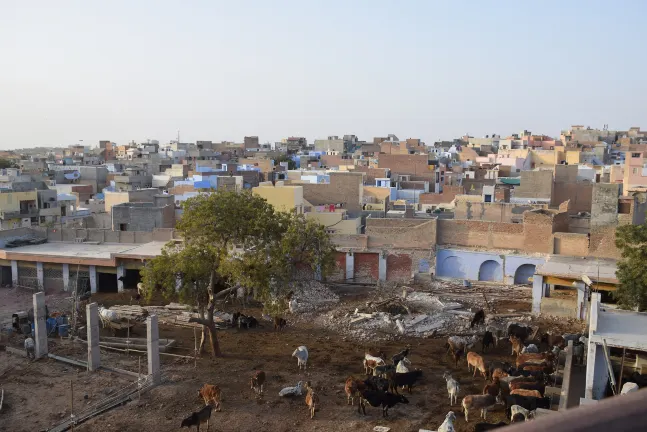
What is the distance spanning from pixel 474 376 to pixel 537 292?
7814 mm

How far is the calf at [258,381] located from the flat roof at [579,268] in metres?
12.5

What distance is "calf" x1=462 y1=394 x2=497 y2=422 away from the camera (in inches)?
544

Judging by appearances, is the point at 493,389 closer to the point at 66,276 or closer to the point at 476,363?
the point at 476,363

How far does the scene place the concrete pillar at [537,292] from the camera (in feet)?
76.7

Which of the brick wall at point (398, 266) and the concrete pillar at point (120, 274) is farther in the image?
the brick wall at point (398, 266)

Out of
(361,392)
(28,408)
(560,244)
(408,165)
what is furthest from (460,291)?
(408,165)

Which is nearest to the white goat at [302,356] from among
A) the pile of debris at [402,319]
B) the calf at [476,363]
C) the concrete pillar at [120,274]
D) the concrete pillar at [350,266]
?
the pile of debris at [402,319]

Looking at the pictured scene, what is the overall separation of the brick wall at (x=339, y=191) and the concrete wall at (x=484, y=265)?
10975mm

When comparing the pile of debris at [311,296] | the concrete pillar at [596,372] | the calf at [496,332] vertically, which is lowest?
the pile of debris at [311,296]

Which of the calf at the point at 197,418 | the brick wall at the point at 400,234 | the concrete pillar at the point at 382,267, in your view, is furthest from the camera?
the brick wall at the point at 400,234

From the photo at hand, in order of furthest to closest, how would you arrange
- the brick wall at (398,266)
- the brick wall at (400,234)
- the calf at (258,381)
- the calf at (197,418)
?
the brick wall at (400,234)
the brick wall at (398,266)
the calf at (258,381)
the calf at (197,418)

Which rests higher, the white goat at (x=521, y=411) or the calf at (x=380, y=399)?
the white goat at (x=521, y=411)

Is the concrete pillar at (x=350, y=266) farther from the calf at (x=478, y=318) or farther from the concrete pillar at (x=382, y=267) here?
the calf at (x=478, y=318)

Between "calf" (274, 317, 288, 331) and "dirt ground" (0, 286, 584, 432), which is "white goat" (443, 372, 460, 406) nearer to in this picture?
"dirt ground" (0, 286, 584, 432)
